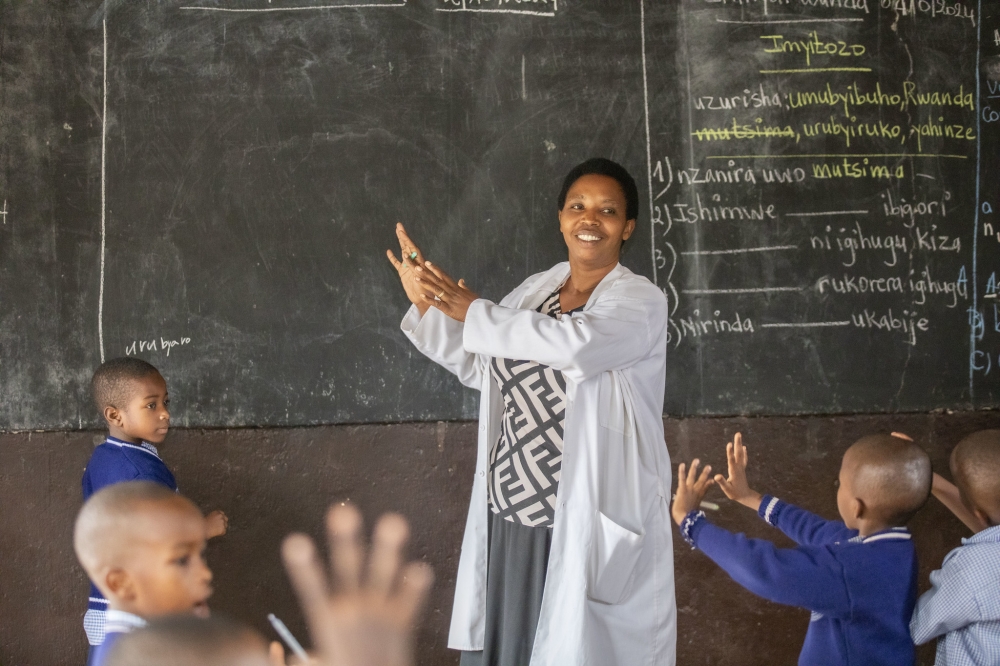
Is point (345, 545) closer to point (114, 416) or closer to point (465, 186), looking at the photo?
point (114, 416)

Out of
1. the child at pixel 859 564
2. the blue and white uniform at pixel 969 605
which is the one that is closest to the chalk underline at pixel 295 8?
the child at pixel 859 564

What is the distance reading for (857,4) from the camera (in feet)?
11.1

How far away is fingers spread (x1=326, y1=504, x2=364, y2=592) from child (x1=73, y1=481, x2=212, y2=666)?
1.70 meters

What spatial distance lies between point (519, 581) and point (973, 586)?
1.11 metres

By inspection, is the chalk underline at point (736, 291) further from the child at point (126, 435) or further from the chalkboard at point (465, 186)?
the child at point (126, 435)

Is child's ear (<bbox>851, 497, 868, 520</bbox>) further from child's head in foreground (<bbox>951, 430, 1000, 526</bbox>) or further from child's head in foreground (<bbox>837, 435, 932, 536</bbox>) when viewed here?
child's head in foreground (<bbox>951, 430, 1000, 526</bbox>)

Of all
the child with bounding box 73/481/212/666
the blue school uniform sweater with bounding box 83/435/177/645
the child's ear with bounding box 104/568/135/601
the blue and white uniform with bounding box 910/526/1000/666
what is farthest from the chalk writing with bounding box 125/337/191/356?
the blue and white uniform with bounding box 910/526/1000/666

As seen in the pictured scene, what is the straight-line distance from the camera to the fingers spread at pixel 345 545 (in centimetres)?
336

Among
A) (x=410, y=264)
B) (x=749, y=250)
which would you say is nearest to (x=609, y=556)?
(x=410, y=264)

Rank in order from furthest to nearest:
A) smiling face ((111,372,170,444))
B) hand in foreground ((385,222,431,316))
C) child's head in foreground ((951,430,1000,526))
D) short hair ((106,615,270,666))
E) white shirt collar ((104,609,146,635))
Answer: hand in foreground ((385,222,431,316))
smiling face ((111,372,170,444))
child's head in foreground ((951,430,1000,526))
white shirt collar ((104,609,146,635))
short hair ((106,615,270,666))

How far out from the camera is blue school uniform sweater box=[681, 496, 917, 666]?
1.94m

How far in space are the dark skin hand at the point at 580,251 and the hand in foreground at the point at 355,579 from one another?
1.09 meters

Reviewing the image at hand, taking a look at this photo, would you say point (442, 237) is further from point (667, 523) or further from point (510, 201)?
point (667, 523)

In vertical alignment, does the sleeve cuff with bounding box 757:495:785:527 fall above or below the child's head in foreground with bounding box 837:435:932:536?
below
